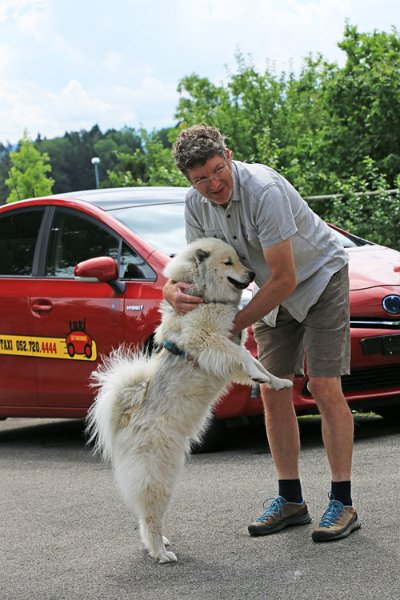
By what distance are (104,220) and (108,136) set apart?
13920 cm

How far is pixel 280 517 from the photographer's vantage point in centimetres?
484

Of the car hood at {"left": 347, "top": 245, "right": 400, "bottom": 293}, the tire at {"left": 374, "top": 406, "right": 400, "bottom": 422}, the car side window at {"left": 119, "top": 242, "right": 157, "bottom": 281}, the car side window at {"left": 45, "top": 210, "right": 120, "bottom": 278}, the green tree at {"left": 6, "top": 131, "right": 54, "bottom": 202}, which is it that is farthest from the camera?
the green tree at {"left": 6, "top": 131, "right": 54, "bottom": 202}

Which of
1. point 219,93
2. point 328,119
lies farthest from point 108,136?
point 328,119

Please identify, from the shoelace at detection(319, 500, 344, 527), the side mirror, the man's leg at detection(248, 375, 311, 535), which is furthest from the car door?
the shoelace at detection(319, 500, 344, 527)

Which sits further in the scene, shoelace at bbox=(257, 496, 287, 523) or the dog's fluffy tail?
shoelace at bbox=(257, 496, 287, 523)

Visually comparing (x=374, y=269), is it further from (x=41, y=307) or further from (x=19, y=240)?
(x=19, y=240)

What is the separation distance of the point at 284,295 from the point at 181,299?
54cm

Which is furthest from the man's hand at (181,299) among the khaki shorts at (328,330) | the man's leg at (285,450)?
the man's leg at (285,450)

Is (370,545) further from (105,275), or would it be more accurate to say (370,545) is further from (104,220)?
(104,220)

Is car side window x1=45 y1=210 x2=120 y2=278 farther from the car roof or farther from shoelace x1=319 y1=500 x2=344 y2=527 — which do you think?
shoelace x1=319 y1=500 x2=344 y2=527

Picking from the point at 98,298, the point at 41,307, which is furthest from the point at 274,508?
the point at 41,307

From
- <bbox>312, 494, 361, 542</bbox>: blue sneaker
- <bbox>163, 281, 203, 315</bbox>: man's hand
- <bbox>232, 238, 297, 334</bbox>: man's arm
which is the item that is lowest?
<bbox>312, 494, 361, 542</bbox>: blue sneaker

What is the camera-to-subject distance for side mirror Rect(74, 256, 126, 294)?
23.0 ft

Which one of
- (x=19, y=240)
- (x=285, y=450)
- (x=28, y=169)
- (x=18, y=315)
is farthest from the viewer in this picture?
(x=28, y=169)
